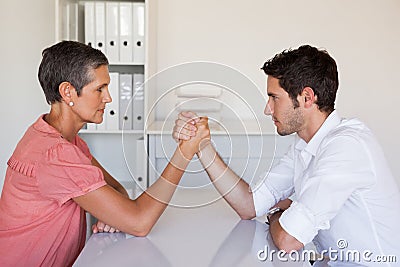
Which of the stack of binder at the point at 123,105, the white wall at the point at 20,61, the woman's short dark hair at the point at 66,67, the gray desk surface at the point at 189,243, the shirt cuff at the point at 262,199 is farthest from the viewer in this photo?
the white wall at the point at 20,61

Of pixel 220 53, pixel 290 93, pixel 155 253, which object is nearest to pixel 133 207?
pixel 155 253

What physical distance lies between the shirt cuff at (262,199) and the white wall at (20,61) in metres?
1.63

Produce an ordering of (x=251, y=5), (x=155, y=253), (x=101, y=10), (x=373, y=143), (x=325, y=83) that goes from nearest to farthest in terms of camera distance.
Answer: (x=155, y=253) → (x=373, y=143) → (x=325, y=83) → (x=101, y=10) → (x=251, y=5)

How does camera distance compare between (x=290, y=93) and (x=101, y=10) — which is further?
(x=101, y=10)

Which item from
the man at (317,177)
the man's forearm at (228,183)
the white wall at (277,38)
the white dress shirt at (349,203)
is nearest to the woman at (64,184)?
the man's forearm at (228,183)

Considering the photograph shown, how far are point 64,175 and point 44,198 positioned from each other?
0.11 meters

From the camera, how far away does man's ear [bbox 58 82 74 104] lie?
51.3 inches

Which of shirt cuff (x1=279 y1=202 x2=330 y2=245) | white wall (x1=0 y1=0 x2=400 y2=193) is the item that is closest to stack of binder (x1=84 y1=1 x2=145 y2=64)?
white wall (x1=0 y1=0 x2=400 y2=193)

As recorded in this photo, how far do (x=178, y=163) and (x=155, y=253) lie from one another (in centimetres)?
26

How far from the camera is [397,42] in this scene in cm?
283

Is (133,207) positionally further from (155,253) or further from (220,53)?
(220,53)

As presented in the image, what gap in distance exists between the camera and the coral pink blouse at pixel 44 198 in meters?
1.21

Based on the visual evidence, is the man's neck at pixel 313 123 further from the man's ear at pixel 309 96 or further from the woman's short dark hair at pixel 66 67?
the woman's short dark hair at pixel 66 67

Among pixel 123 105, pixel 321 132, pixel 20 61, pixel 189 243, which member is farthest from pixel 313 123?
pixel 20 61
